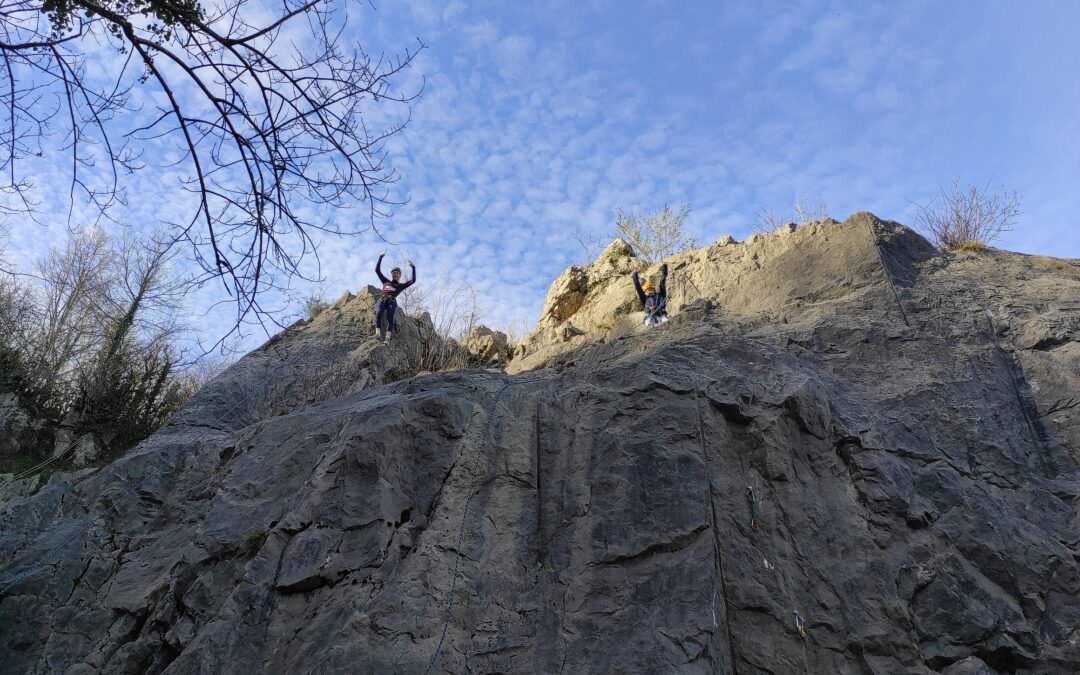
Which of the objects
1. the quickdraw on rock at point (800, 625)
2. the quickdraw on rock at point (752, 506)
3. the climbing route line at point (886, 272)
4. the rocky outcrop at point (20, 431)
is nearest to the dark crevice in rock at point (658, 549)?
the quickdraw on rock at point (752, 506)

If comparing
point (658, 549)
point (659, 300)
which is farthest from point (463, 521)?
point (659, 300)

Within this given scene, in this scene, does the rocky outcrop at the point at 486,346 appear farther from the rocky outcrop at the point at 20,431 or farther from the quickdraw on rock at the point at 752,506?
the rocky outcrop at the point at 20,431

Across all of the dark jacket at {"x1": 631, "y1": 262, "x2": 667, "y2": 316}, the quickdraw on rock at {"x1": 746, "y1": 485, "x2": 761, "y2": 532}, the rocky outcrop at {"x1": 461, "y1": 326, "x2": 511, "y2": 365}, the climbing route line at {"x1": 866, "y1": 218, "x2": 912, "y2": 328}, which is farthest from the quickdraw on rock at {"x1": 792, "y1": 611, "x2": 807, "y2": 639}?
the rocky outcrop at {"x1": 461, "y1": 326, "x2": 511, "y2": 365}

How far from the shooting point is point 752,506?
212 inches

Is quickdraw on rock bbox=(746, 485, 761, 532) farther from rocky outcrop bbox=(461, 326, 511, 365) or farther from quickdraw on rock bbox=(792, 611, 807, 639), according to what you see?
rocky outcrop bbox=(461, 326, 511, 365)

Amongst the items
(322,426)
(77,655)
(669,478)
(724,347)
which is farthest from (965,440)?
(77,655)

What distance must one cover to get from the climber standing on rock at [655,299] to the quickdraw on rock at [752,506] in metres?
3.86

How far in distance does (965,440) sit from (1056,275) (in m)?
3.59

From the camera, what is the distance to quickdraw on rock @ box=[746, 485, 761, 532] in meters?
5.27

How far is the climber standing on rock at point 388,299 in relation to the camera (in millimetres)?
11328

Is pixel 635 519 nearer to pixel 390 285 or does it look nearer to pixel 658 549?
pixel 658 549

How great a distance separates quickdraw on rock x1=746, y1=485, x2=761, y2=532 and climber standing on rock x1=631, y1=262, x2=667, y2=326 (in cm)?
386

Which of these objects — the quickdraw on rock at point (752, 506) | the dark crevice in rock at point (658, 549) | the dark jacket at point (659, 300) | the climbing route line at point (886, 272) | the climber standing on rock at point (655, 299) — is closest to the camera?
the dark crevice in rock at point (658, 549)

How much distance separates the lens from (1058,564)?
201 inches
